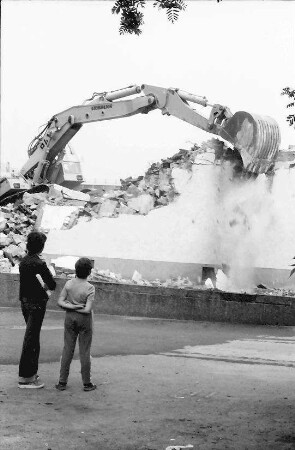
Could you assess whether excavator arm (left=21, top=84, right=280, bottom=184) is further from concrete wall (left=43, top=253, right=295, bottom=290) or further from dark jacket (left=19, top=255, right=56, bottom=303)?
dark jacket (left=19, top=255, right=56, bottom=303)

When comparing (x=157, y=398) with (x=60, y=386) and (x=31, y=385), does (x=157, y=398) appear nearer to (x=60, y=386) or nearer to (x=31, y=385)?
(x=60, y=386)

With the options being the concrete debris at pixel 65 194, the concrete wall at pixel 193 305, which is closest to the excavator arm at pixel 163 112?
the concrete debris at pixel 65 194

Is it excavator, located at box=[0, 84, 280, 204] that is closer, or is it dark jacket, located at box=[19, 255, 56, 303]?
dark jacket, located at box=[19, 255, 56, 303]

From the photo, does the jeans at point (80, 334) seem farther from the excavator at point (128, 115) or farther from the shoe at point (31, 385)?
the excavator at point (128, 115)

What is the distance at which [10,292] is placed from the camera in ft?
62.7

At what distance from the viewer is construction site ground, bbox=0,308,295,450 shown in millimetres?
6711

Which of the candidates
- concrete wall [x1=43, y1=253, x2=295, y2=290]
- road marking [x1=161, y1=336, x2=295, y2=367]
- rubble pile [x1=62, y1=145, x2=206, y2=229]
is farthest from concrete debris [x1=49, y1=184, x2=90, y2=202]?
road marking [x1=161, y1=336, x2=295, y2=367]

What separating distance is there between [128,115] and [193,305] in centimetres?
865

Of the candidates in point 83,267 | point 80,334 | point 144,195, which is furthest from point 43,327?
point 144,195

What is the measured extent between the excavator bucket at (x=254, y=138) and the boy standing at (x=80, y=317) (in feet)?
42.3

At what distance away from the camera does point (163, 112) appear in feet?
77.0

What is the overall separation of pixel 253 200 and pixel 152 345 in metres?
9.92

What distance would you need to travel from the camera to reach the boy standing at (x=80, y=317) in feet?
27.8

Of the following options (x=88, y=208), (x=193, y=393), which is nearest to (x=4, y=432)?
(x=193, y=393)
